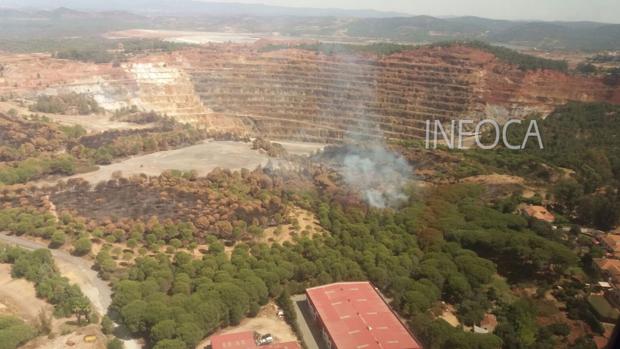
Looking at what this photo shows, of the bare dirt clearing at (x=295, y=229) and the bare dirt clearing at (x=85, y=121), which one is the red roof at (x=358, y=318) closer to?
the bare dirt clearing at (x=295, y=229)

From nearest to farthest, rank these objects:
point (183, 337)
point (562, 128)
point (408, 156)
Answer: point (183, 337) < point (408, 156) < point (562, 128)

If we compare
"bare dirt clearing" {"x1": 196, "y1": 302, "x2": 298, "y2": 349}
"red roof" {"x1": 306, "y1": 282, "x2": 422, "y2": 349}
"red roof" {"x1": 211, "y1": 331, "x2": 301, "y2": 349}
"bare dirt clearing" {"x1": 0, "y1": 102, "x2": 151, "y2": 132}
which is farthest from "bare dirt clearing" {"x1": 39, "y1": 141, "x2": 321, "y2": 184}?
"red roof" {"x1": 211, "y1": 331, "x2": 301, "y2": 349}

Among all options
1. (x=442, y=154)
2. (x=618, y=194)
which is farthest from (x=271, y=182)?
(x=618, y=194)

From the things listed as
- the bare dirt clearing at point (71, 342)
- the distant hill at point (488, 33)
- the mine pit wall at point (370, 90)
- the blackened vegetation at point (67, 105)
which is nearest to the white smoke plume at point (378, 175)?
the mine pit wall at point (370, 90)

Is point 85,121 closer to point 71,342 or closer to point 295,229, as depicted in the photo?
point 295,229

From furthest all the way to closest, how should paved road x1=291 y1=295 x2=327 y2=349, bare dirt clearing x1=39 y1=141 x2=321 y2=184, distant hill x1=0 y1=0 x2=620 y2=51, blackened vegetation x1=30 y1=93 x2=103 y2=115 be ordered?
distant hill x1=0 y1=0 x2=620 y2=51
blackened vegetation x1=30 y1=93 x2=103 y2=115
bare dirt clearing x1=39 y1=141 x2=321 y2=184
paved road x1=291 y1=295 x2=327 y2=349

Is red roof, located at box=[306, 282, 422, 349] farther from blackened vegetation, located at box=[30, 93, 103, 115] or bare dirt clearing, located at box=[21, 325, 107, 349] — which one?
blackened vegetation, located at box=[30, 93, 103, 115]

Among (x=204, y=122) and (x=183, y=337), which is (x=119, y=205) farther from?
(x=204, y=122)
